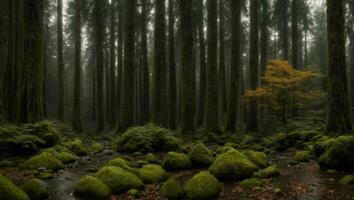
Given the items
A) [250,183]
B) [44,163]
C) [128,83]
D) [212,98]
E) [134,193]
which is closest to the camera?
[134,193]

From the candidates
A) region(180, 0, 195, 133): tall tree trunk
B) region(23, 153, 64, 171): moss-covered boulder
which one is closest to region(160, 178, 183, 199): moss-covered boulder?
region(23, 153, 64, 171): moss-covered boulder

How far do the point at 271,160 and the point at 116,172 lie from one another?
Result: 5448mm

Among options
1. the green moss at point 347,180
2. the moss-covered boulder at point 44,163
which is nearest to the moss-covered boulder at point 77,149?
the moss-covered boulder at point 44,163

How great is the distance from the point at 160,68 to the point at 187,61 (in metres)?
2.26

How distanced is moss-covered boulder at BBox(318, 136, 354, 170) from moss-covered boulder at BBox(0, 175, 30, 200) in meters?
6.99

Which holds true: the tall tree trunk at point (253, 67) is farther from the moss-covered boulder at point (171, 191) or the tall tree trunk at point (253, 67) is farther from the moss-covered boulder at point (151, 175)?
the moss-covered boulder at point (171, 191)

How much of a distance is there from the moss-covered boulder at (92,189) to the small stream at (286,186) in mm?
205

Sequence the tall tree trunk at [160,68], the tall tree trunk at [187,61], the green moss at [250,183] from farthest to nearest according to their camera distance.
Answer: the tall tree trunk at [160,68] < the tall tree trunk at [187,61] < the green moss at [250,183]

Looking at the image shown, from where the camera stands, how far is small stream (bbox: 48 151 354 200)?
652 cm

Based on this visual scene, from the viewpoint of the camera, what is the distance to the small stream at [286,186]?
21.4 ft

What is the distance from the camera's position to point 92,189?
22.0ft

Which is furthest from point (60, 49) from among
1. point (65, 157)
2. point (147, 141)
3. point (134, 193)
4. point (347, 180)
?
point (347, 180)

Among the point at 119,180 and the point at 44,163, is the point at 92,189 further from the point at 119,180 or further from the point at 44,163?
the point at 44,163

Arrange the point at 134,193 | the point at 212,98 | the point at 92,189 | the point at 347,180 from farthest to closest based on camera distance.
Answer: the point at 212,98 < the point at 347,180 < the point at 134,193 < the point at 92,189
